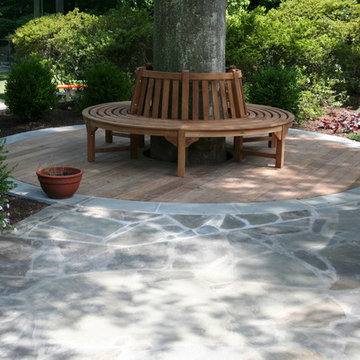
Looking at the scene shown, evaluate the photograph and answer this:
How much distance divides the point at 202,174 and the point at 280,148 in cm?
106

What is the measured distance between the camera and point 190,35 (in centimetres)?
729

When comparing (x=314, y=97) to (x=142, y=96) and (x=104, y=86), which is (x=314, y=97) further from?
(x=142, y=96)

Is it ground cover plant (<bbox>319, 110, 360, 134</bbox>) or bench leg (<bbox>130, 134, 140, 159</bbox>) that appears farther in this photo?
ground cover plant (<bbox>319, 110, 360, 134</bbox>)

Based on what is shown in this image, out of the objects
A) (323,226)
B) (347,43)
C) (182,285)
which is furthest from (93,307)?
(347,43)

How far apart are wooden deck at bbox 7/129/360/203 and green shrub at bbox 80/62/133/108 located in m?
1.79

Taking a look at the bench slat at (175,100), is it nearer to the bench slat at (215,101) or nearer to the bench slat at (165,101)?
the bench slat at (165,101)

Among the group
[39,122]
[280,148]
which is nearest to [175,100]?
[280,148]

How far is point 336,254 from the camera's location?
484cm

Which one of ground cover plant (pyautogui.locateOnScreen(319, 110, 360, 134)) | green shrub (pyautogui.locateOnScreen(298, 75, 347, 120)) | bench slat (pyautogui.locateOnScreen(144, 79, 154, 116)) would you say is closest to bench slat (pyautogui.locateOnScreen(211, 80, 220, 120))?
bench slat (pyautogui.locateOnScreen(144, 79, 154, 116))

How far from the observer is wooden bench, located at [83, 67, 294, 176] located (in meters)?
6.85

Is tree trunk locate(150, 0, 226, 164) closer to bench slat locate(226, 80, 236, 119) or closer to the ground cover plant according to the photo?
bench slat locate(226, 80, 236, 119)

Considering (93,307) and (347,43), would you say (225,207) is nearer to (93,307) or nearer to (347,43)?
(93,307)

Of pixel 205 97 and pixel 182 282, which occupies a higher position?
pixel 205 97

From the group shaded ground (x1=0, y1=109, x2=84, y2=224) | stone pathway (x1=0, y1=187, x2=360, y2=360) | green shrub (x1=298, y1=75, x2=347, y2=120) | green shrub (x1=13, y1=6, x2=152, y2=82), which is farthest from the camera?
green shrub (x1=13, y1=6, x2=152, y2=82)
